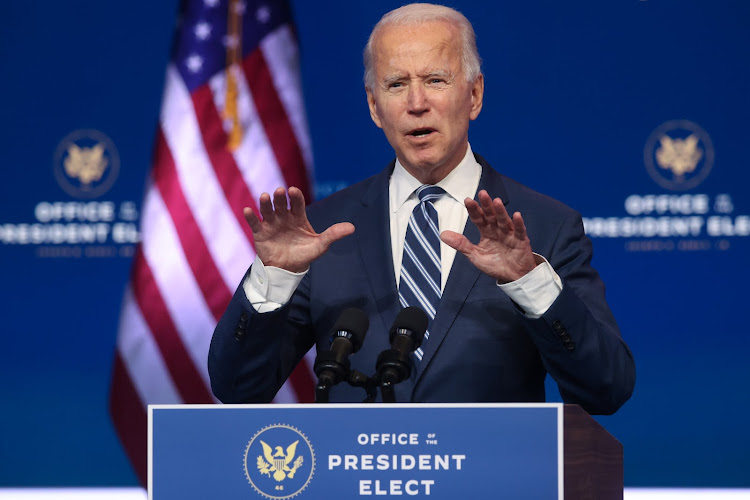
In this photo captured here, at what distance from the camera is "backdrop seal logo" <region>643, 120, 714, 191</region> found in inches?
139

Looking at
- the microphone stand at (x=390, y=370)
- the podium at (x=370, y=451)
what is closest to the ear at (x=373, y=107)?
the microphone stand at (x=390, y=370)

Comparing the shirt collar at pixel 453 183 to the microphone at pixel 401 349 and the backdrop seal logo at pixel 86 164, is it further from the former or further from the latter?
the backdrop seal logo at pixel 86 164

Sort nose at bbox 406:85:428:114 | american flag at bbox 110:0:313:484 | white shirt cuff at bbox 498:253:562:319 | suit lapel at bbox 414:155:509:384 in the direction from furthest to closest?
american flag at bbox 110:0:313:484, nose at bbox 406:85:428:114, suit lapel at bbox 414:155:509:384, white shirt cuff at bbox 498:253:562:319

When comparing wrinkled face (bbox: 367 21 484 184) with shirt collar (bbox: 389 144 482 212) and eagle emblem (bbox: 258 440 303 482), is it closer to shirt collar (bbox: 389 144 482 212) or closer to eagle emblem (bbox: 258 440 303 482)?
shirt collar (bbox: 389 144 482 212)

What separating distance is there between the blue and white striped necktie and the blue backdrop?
1867 millimetres

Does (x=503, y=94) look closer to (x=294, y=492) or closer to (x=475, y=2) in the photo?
(x=475, y=2)

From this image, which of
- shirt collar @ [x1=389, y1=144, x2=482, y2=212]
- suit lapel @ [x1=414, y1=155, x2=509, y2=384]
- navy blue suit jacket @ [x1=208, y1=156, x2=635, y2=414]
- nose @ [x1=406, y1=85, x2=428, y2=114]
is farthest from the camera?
shirt collar @ [x1=389, y1=144, x2=482, y2=212]

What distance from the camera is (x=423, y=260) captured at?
173 cm

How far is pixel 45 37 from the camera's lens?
388cm

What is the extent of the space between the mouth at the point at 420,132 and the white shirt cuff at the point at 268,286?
1.30 ft

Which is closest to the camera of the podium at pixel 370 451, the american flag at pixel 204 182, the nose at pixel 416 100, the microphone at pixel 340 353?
the podium at pixel 370 451

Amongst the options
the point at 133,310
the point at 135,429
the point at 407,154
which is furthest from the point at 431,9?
the point at 135,429

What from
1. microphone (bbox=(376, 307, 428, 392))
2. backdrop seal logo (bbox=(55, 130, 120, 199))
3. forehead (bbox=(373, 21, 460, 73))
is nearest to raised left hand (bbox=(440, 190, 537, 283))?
microphone (bbox=(376, 307, 428, 392))

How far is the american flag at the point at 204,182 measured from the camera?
3377 millimetres
